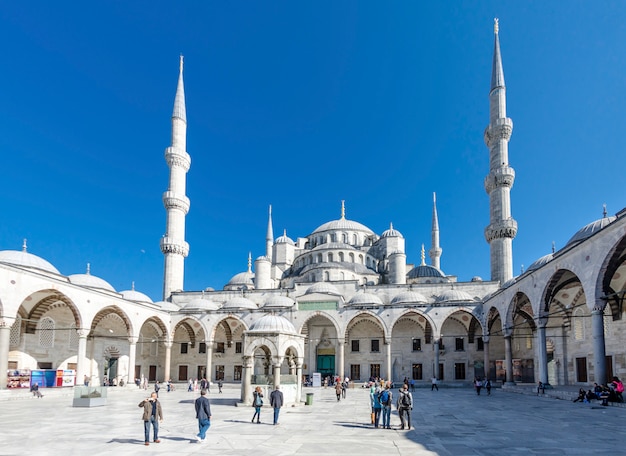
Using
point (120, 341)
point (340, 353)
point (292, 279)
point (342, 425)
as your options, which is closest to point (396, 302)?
point (340, 353)

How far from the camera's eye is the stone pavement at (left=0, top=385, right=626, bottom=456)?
8633 mm

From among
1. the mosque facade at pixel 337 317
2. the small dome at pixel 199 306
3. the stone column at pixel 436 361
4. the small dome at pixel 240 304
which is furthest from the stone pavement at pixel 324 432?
the small dome at pixel 240 304

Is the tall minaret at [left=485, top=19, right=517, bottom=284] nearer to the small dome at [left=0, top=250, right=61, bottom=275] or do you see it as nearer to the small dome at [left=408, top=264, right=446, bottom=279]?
the small dome at [left=408, top=264, right=446, bottom=279]

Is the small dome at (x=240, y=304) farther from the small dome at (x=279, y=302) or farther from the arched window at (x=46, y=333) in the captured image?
the arched window at (x=46, y=333)

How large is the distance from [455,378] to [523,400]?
1458 cm

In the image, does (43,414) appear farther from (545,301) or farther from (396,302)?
(396,302)

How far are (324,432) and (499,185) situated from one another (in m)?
27.6

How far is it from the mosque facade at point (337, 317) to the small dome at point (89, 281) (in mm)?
119

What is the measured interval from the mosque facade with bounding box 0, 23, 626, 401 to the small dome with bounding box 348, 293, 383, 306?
0.14 metres

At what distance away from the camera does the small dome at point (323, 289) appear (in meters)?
34.2

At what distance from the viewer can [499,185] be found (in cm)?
3469

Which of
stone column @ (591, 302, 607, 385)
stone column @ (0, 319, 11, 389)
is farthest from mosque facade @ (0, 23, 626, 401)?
stone column @ (591, 302, 607, 385)

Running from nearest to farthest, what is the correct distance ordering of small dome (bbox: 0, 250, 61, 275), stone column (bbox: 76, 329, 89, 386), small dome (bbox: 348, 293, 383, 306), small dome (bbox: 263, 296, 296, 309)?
stone column (bbox: 76, 329, 89, 386), small dome (bbox: 0, 250, 61, 275), small dome (bbox: 348, 293, 383, 306), small dome (bbox: 263, 296, 296, 309)

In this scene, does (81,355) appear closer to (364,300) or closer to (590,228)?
(364,300)
